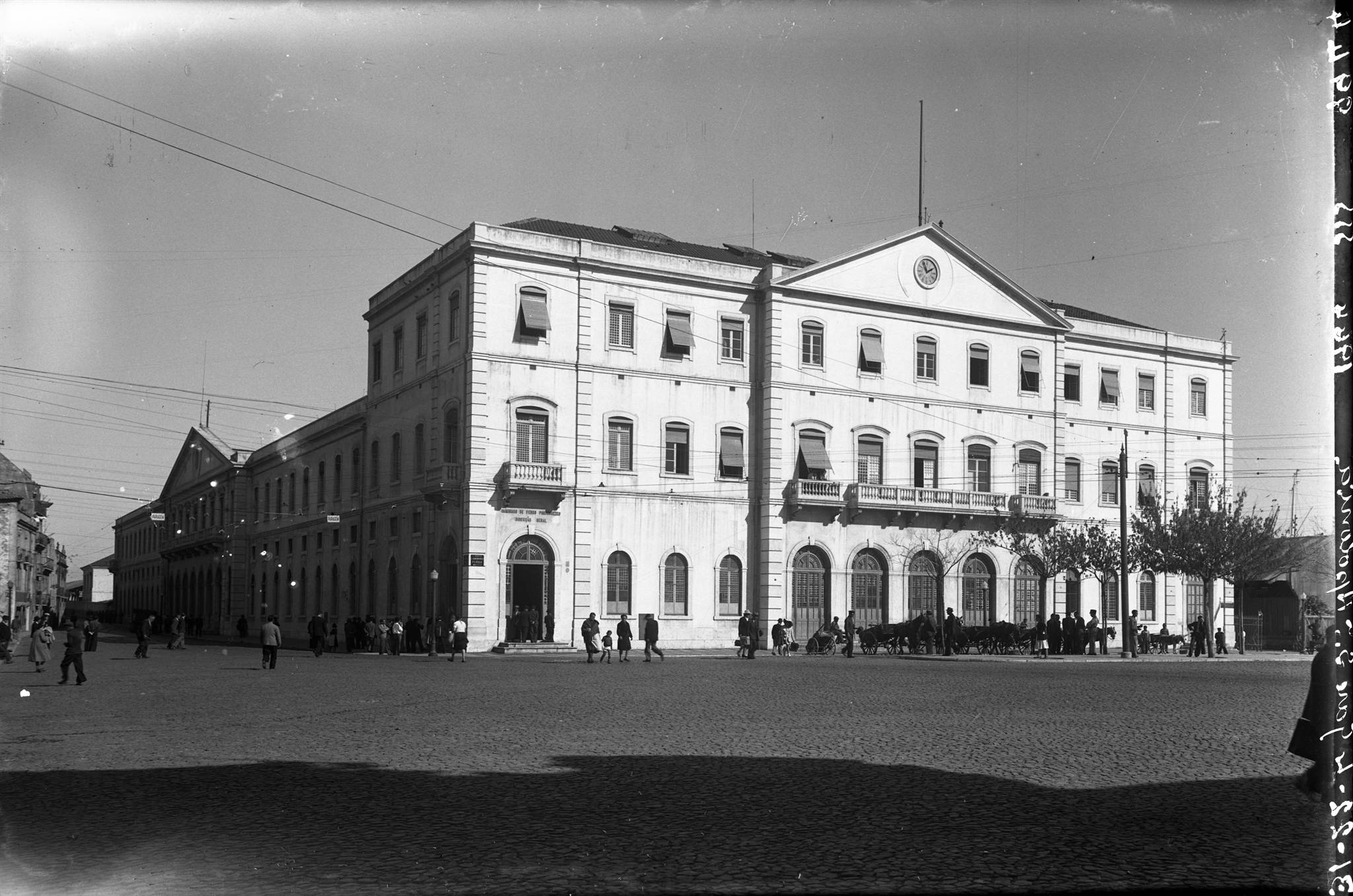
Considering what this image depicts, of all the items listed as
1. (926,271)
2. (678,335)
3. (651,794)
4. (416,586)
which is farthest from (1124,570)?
(651,794)

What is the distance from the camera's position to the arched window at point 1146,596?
53125 mm

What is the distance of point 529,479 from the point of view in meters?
41.9

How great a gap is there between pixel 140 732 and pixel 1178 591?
156ft

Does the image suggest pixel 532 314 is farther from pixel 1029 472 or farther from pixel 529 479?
pixel 1029 472

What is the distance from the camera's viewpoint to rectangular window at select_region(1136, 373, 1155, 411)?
182 ft

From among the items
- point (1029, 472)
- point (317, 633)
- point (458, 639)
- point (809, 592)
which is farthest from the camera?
point (1029, 472)

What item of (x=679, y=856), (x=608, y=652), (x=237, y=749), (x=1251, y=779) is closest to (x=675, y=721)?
(x=237, y=749)

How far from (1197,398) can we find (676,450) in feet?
82.7

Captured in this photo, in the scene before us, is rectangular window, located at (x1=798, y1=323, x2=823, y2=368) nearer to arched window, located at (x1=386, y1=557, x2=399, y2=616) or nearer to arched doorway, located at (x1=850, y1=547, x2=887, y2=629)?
arched doorway, located at (x1=850, y1=547, x2=887, y2=629)

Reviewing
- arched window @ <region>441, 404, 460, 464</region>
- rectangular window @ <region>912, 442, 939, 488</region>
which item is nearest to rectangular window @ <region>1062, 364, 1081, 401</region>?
rectangular window @ <region>912, 442, 939, 488</region>

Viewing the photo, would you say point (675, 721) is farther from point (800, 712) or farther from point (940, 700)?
point (940, 700)

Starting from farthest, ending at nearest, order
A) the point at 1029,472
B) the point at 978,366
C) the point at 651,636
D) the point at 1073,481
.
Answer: the point at 1073,481 < the point at 1029,472 < the point at 978,366 < the point at 651,636

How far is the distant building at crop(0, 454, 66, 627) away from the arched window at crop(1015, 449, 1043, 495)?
3921cm

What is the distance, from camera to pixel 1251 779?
38.5 feet
